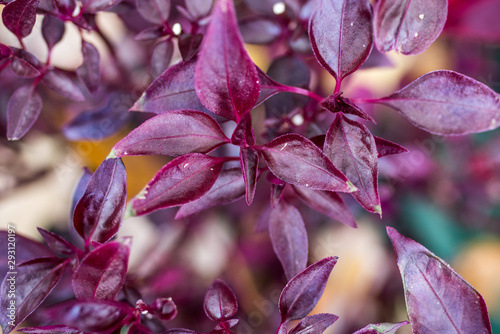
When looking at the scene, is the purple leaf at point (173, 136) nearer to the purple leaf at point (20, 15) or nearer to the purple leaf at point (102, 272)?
the purple leaf at point (102, 272)

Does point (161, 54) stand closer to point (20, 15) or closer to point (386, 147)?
point (20, 15)

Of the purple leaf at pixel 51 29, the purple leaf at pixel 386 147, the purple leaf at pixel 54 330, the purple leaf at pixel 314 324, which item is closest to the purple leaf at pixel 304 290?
the purple leaf at pixel 314 324

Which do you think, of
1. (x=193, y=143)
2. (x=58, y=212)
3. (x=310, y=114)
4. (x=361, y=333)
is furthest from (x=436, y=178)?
(x=58, y=212)

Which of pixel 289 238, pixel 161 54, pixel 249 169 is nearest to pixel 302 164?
pixel 249 169

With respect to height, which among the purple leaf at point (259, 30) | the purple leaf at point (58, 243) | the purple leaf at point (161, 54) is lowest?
the purple leaf at point (58, 243)

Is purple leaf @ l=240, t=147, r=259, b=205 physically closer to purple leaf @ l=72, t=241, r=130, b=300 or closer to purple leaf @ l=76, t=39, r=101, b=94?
purple leaf @ l=72, t=241, r=130, b=300

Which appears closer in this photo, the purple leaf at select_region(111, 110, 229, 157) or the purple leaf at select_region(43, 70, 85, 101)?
the purple leaf at select_region(111, 110, 229, 157)

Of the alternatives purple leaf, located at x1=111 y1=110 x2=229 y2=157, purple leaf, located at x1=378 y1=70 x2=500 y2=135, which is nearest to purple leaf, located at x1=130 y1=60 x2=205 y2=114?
purple leaf, located at x1=111 y1=110 x2=229 y2=157
